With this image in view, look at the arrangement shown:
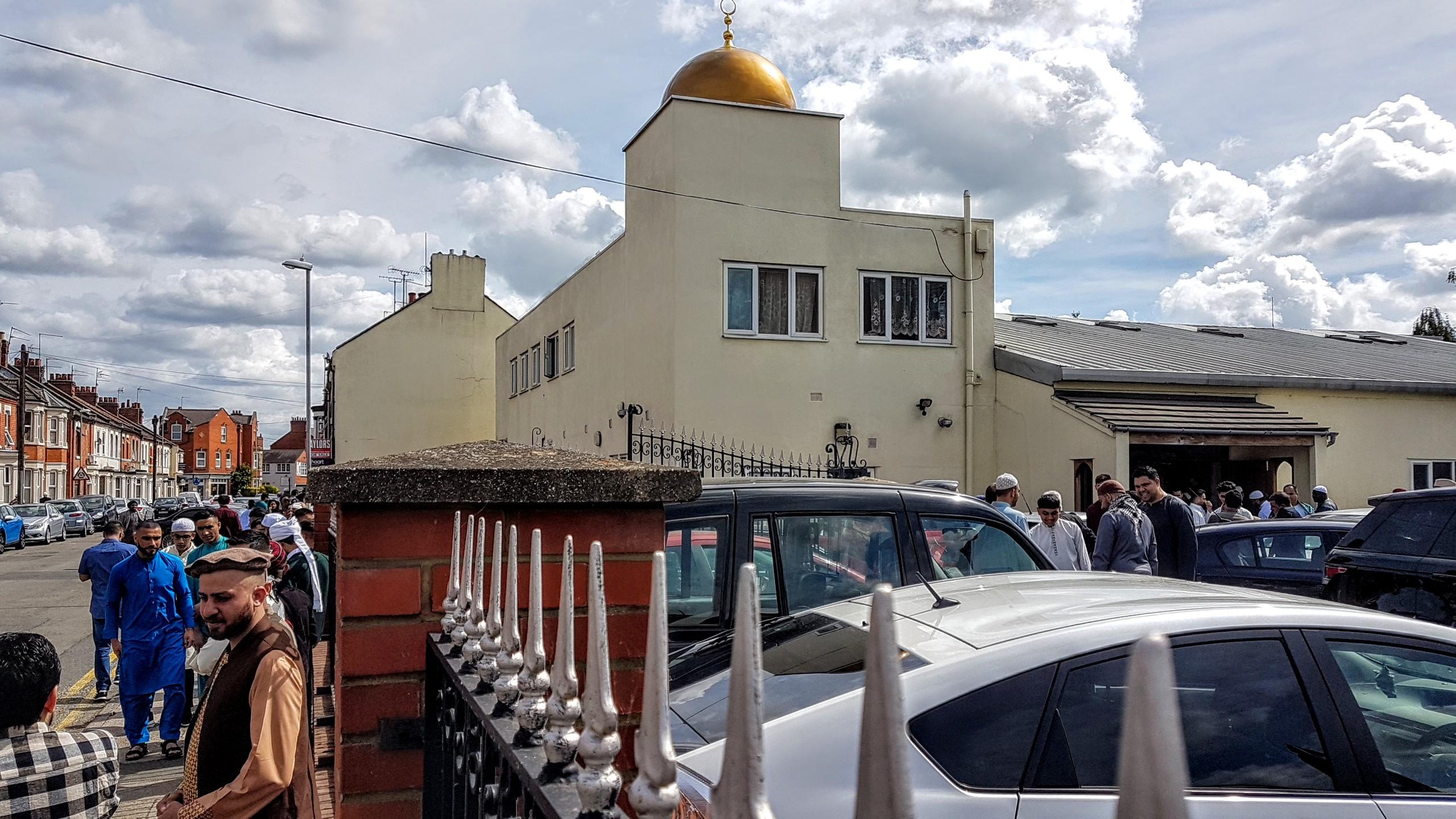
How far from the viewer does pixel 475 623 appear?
195cm

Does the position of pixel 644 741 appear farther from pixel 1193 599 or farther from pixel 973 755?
pixel 1193 599

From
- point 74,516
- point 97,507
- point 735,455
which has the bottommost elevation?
point 74,516

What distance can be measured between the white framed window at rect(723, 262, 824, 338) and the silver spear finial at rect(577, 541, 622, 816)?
15501 millimetres

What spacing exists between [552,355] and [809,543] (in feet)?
67.6

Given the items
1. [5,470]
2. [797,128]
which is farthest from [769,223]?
[5,470]

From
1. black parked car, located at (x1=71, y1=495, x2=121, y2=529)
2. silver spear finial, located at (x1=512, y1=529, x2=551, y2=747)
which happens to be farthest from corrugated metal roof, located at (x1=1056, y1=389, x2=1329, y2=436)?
black parked car, located at (x1=71, y1=495, x2=121, y2=529)

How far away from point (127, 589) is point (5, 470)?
206ft

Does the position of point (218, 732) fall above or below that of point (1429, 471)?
below

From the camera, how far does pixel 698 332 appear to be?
53.9 ft

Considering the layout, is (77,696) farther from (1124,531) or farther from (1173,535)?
(1173,535)

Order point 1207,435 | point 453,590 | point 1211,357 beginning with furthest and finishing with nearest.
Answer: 1. point 1211,357
2. point 1207,435
3. point 453,590

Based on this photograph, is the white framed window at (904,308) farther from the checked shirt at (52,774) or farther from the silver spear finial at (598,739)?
the silver spear finial at (598,739)

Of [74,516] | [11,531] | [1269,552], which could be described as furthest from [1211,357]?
[74,516]

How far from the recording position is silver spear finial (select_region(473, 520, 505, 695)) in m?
1.82
